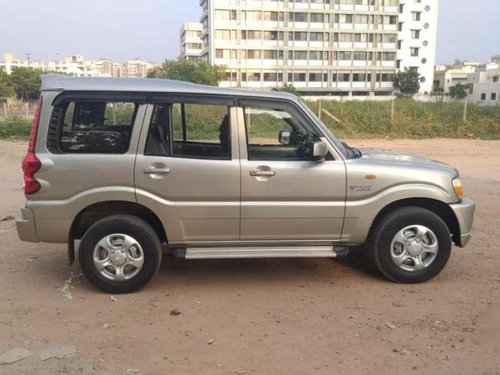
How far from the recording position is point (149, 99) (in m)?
4.89

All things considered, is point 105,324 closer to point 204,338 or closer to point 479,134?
point 204,338

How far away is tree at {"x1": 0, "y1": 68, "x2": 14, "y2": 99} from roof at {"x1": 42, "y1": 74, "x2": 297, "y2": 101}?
63101 mm

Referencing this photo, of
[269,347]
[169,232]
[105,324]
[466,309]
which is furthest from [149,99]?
[466,309]

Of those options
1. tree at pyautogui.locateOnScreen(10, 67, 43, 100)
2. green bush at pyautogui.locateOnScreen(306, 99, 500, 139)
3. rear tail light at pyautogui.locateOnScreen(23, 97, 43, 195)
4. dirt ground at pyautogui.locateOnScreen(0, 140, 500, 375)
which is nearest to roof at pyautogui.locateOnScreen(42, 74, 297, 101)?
rear tail light at pyautogui.locateOnScreen(23, 97, 43, 195)

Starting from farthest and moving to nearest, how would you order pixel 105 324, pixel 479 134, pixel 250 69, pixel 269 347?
pixel 250 69 < pixel 479 134 < pixel 105 324 < pixel 269 347

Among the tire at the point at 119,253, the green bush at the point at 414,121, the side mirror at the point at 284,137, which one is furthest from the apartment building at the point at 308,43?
the tire at the point at 119,253

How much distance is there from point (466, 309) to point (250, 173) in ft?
7.34

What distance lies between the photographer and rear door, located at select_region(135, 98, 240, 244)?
4.84 m

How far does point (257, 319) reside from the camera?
175 inches

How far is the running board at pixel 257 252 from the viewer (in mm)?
4988

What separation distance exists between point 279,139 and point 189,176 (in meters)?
1.04

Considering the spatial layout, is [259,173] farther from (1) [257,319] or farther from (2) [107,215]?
(2) [107,215]

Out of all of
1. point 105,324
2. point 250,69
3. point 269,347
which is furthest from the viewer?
point 250,69

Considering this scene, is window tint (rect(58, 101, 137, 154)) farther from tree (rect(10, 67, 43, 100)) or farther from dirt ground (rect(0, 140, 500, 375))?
tree (rect(10, 67, 43, 100))
